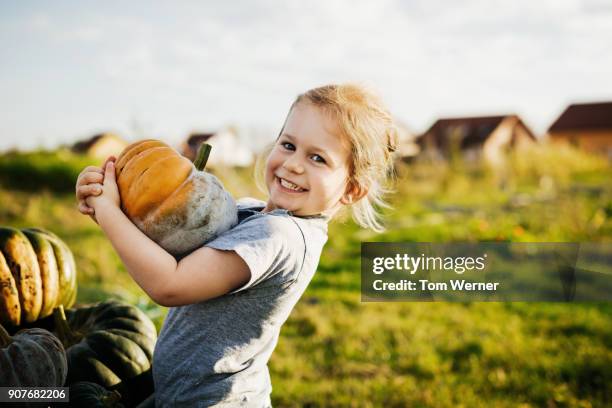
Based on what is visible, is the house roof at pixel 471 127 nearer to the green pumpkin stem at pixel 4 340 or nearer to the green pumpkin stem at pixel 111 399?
the green pumpkin stem at pixel 111 399

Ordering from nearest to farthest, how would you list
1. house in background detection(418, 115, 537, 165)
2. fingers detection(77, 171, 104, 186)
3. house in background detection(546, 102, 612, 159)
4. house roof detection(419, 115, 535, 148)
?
fingers detection(77, 171, 104, 186), house in background detection(418, 115, 537, 165), house roof detection(419, 115, 535, 148), house in background detection(546, 102, 612, 159)

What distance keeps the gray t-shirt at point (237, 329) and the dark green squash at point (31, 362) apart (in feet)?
1.12

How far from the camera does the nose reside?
78.6 inches

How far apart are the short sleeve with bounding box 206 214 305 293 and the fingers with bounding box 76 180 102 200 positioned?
0.36m

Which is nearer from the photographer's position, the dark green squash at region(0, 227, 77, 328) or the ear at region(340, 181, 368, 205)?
the ear at region(340, 181, 368, 205)

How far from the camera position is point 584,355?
4.58 m

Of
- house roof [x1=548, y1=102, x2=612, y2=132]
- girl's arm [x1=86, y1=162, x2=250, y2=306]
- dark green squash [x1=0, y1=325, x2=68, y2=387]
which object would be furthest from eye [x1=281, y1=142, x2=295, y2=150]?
house roof [x1=548, y1=102, x2=612, y2=132]

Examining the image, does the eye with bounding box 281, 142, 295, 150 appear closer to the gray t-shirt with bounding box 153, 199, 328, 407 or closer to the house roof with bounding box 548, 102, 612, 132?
the gray t-shirt with bounding box 153, 199, 328, 407

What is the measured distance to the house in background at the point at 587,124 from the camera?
149 feet

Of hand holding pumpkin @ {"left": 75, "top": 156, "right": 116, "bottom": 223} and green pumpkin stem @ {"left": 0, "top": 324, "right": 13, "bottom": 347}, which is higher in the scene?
hand holding pumpkin @ {"left": 75, "top": 156, "right": 116, "bottom": 223}

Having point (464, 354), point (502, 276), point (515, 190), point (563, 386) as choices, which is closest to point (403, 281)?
point (502, 276)

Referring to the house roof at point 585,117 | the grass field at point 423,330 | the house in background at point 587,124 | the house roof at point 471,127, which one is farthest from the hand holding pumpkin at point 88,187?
the house roof at point 585,117

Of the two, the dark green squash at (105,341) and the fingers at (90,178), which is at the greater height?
the fingers at (90,178)

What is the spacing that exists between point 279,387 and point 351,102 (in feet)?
8.29
